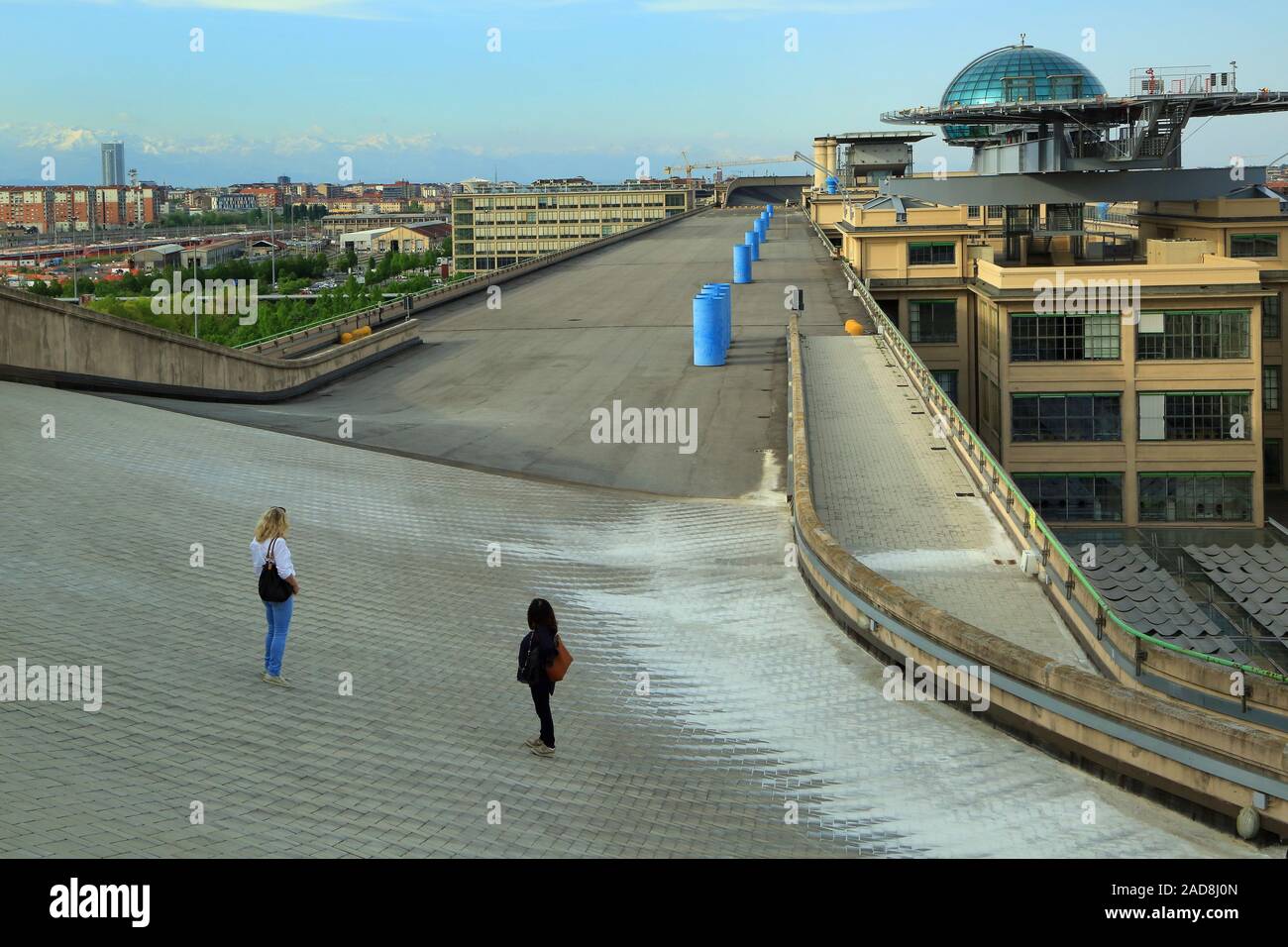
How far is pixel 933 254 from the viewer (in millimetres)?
58844

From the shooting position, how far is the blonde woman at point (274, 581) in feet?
32.4

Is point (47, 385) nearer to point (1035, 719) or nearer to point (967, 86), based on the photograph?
point (1035, 719)

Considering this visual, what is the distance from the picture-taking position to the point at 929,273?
58531 mm

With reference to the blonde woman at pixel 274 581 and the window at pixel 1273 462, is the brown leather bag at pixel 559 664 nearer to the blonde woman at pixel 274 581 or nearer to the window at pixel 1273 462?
the blonde woman at pixel 274 581

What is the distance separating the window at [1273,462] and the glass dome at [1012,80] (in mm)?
19965

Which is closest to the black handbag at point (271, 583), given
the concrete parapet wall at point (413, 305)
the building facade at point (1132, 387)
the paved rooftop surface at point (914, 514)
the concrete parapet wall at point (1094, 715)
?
the concrete parapet wall at point (1094, 715)

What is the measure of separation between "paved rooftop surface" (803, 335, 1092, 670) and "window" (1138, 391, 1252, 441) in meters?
14.8

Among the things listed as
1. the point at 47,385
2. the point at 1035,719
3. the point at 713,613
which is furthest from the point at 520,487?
the point at 1035,719

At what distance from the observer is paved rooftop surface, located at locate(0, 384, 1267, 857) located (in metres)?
8.07

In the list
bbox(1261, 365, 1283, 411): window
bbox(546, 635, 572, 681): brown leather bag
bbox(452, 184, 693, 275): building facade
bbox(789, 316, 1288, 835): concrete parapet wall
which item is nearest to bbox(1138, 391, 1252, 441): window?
bbox(1261, 365, 1283, 411): window

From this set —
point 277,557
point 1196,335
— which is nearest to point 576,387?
point 277,557

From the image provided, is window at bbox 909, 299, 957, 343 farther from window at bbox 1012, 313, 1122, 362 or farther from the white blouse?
the white blouse

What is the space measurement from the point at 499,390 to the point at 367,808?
20.1m

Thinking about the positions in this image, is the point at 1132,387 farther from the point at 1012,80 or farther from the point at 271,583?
the point at 271,583
